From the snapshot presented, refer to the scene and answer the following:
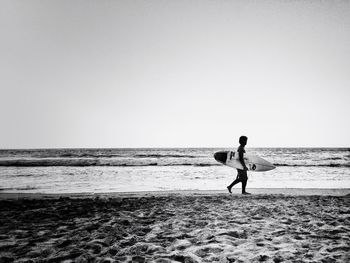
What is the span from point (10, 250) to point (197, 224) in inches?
117

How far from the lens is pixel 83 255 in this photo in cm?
326

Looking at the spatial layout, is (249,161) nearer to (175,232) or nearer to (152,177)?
(175,232)

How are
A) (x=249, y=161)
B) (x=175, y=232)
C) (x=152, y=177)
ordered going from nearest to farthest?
(x=175, y=232) < (x=249, y=161) < (x=152, y=177)

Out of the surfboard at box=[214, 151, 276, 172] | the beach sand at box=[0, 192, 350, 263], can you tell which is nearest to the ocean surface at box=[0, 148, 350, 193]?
the surfboard at box=[214, 151, 276, 172]

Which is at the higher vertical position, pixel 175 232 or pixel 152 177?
pixel 175 232

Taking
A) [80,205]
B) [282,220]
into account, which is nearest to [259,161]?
[282,220]

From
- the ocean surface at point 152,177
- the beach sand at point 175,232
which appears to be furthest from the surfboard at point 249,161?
the beach sand at point 175,232

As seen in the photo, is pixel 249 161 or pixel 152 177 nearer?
pixel 249 161

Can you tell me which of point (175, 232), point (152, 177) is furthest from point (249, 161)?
point (152, 177)

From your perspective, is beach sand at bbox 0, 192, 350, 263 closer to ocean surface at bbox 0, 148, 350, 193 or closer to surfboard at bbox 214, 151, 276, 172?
surfboard at bbox 214, 151, 276, 172

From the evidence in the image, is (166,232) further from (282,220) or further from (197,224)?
(282,220)

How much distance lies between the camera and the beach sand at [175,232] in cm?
328

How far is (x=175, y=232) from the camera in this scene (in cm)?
423

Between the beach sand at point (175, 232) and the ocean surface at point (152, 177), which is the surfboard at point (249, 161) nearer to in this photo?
the ocean surface at point (152, 177)
